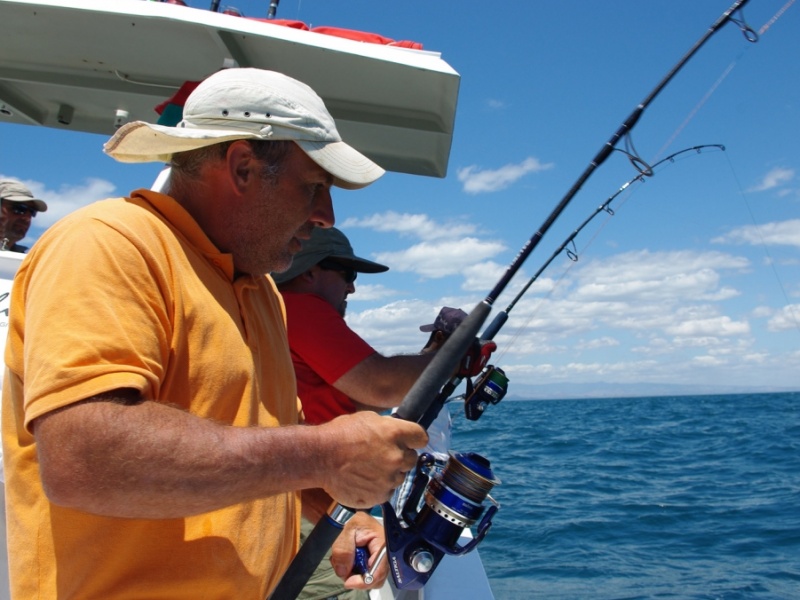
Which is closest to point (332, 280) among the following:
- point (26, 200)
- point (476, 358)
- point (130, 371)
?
point (476, 358)

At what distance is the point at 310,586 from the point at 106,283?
1.80 metres

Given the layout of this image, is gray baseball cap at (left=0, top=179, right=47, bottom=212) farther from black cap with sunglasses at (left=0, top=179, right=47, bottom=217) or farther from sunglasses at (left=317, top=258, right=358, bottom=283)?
sunglasses at (left=317, top=258, right=358, bottom=283)

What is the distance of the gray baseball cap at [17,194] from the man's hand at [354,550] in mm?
3300

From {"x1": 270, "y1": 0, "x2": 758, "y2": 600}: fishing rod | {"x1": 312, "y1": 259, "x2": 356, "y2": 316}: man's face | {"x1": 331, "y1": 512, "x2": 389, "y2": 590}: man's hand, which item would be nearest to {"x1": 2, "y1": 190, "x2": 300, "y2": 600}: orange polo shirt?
{"x1": 270, "y1": 0, "x2": 758, "y2": 600}: fishing rod

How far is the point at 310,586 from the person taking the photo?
100.0 inches

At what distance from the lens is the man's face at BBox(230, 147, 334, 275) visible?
1422 mm

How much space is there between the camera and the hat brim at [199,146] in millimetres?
1328

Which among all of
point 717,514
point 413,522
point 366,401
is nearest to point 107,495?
point 413,522

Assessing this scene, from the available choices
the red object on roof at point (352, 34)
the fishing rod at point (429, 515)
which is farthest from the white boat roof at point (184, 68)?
the fishing rod at point (429, 515)

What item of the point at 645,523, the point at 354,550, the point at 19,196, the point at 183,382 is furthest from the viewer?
the point at 645,523

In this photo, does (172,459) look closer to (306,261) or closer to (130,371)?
(130,371)

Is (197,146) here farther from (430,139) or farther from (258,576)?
(430,139)

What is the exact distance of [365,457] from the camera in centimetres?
122

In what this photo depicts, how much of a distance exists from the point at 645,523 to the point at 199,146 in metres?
9.11
